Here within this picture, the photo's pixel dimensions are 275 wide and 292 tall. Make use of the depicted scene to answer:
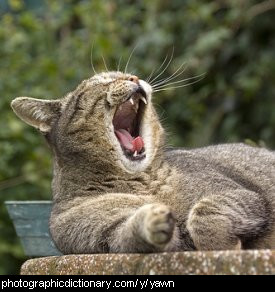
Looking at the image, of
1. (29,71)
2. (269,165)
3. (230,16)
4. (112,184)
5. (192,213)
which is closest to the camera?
(192,213)

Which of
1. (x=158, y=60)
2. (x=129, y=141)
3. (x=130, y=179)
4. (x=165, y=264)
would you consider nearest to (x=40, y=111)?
(x=129, y=141)

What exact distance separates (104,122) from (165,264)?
133 cm

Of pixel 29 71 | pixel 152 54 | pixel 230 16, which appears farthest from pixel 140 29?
pixel 29 71

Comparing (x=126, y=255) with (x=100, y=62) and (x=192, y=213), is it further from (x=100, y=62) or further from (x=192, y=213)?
(x=100, y=62)

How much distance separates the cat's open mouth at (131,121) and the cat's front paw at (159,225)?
1.07 m

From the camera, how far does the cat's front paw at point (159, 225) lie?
10.5ft

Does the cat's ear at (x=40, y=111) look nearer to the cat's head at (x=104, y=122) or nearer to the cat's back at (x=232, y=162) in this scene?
the cat's head at (x=104, y=122)

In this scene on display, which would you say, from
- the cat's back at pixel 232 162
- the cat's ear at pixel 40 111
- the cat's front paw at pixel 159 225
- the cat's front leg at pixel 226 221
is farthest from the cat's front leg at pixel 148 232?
the cat's ear at pixel 40 111

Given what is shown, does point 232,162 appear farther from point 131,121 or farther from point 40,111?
point 40,111

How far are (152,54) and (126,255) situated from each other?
5.79m

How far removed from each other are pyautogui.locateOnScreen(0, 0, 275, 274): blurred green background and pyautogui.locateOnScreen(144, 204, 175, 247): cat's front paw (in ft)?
13.4

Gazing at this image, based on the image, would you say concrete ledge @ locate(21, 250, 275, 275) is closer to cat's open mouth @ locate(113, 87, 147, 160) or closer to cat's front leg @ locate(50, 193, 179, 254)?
cat's front leg @ locate(50, 193, 179, 254)

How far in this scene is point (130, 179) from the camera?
167 inches

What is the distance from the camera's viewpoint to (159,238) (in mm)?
3246
